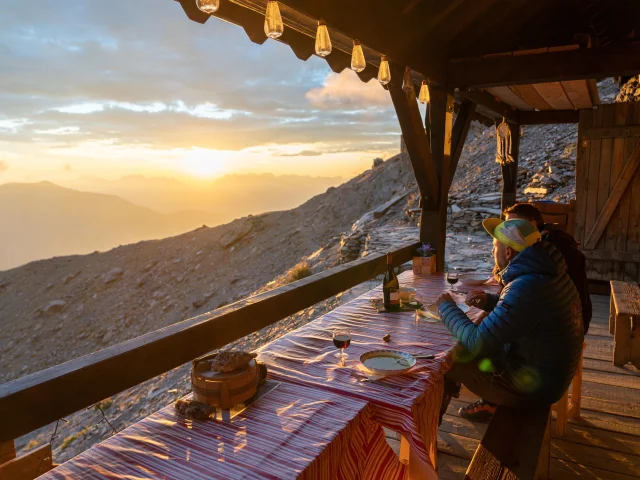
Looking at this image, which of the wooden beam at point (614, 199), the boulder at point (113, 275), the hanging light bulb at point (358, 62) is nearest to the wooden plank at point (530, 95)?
the wooden beam at point (614, 199)

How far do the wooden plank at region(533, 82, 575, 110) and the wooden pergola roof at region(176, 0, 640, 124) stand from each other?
111mm

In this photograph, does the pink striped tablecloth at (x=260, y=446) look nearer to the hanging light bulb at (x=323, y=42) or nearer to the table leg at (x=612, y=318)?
the hanging light bulb at (x=323, y=42)

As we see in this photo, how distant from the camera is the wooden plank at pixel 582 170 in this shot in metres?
6.48

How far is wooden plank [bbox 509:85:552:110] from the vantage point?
5597mm

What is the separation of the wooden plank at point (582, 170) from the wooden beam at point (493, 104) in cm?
113

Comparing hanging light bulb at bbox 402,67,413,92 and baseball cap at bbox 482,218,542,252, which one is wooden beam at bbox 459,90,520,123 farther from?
baseball cap at bbox 482,218,542,252

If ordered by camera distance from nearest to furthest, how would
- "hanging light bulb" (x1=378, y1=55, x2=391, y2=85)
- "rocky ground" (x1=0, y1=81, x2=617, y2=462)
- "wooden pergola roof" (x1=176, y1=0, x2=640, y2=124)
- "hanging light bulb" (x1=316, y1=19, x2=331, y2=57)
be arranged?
1. "hanging light bulb" (x1=316, y1=19, x2=331, y2=57)
2. "hanging light bulb" (x1=378, y1=55, x2=391, y2=85)
3. "wooden pergola roof" (x1=176, y1=0, x2=640, y2=124)
4. "rocky ground" (x1=0, y1=81, x2=617, y2=462)

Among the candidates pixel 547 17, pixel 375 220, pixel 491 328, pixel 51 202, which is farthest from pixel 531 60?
pixel 51 202

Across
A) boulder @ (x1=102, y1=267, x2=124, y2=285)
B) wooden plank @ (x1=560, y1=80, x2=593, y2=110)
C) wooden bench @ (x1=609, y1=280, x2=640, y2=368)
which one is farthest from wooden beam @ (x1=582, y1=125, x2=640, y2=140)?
boulder @ (x1=102, y1=267, x2=124, y2=285)

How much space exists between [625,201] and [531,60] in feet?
10.4

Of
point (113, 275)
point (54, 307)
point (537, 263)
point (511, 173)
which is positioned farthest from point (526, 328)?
point (54, 307)

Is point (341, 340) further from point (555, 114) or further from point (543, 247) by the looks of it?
point (555, 114)

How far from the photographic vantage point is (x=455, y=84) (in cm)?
473

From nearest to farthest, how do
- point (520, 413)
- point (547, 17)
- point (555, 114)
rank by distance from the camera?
point (520, 413)
point (547, 17)
point (555, 114)
